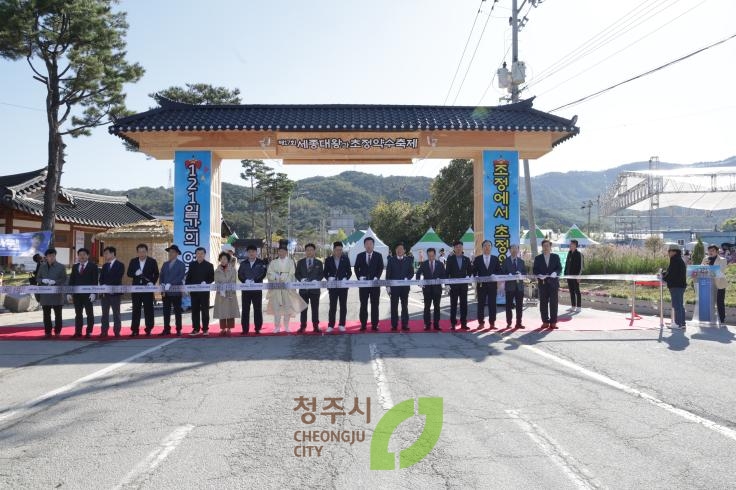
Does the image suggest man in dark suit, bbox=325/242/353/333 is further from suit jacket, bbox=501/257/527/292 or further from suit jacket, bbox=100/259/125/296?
suit jacket, bbox=100/259/125/296

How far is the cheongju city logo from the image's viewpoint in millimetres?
3996

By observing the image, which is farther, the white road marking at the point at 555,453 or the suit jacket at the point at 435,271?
the suit jacket at the point at 435,271

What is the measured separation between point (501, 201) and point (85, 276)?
36.4 ft

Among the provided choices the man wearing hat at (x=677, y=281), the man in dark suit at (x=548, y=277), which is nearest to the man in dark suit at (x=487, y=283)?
the man in dark suit at (x=548, y=277)

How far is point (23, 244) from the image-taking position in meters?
14.4

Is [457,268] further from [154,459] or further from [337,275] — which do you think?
[154,459]

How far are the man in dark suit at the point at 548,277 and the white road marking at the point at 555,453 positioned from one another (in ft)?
20.6

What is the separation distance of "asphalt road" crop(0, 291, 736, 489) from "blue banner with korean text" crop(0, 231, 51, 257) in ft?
22.2

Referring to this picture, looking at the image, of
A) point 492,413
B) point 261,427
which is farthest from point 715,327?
point 261,427

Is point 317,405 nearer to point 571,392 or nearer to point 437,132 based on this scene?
point 571,392

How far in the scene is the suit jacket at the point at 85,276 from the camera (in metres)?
10.2

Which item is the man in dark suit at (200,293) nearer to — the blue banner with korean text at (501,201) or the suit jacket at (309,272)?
the suit jacket at (309,272)

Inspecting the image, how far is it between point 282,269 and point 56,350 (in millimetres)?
4226

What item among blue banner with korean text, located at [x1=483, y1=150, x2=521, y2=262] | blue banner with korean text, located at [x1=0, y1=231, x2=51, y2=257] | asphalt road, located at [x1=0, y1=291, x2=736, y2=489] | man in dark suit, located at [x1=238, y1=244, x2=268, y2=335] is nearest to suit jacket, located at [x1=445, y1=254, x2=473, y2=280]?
asphalt road, located at [x1=0, y1=291, x2=736, y2=489]
